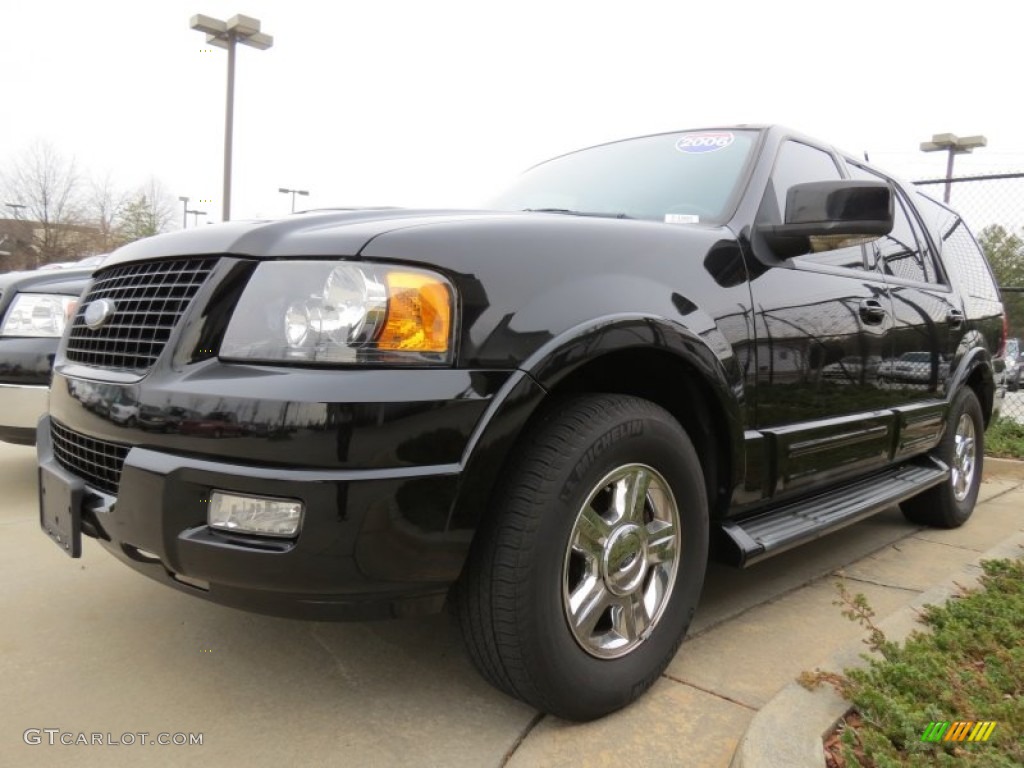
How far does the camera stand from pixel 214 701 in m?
2.02

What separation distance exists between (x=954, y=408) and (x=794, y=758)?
2.96 meters

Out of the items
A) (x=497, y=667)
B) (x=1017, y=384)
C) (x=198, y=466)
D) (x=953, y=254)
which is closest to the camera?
(x=198, y=466)

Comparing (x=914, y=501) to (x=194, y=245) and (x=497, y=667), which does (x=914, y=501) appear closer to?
(x=497, y=667)

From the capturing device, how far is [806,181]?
2994 mm

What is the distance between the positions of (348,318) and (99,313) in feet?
2.90

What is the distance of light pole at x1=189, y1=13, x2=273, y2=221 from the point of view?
10.3 metres

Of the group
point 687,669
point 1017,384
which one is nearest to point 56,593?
point 687,669

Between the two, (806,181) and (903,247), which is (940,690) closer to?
(806,181)

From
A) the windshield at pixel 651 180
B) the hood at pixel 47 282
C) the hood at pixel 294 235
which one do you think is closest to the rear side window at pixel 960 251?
the windshield at pixel 651 180

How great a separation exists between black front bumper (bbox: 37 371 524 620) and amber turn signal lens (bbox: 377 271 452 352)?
0.25 feet

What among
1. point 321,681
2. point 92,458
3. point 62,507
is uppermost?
point 92,458

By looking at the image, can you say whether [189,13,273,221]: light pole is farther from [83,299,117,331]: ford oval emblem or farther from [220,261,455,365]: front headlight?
[220,261,455,365]: front headlight

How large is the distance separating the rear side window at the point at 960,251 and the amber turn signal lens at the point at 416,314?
3373 millimetres

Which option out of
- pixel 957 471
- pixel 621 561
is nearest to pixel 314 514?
pixel 621 561
